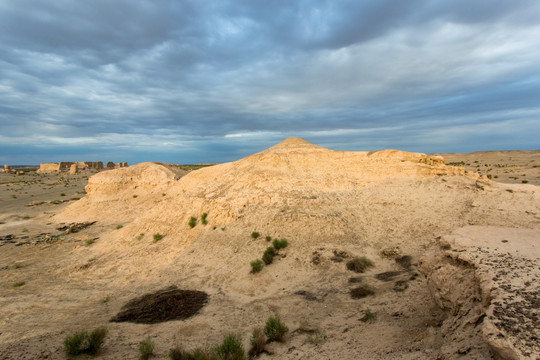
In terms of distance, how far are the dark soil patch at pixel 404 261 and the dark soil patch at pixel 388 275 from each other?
48 cm

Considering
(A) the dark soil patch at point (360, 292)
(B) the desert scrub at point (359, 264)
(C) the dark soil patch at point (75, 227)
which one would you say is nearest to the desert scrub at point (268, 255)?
(B) the desert scrub at point (359, 264)

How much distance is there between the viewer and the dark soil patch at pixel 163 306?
725cm

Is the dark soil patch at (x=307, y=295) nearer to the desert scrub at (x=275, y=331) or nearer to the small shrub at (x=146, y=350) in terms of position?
the desert scrub at (x=275, y=331)

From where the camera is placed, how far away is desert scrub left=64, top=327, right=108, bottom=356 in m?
5.32

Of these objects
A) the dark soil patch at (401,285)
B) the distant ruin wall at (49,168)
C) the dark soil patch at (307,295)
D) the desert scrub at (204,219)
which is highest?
the distant ruin wall at (49,168)

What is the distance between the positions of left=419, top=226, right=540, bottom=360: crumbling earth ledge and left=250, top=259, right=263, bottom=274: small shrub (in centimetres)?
497

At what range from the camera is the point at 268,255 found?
984 cm

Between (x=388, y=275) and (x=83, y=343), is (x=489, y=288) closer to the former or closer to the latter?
(x=388, y=275)

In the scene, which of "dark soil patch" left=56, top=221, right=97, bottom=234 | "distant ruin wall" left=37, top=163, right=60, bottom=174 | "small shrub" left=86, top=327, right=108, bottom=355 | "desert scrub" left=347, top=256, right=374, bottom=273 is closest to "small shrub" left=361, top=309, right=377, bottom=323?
"desert scrub" left=347, top=256, right=374, bottom=273

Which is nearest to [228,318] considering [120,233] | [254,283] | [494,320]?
[254,283]

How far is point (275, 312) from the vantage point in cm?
720

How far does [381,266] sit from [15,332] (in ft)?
31.7

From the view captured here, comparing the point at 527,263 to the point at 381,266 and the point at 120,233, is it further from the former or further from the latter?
the point at 120,233

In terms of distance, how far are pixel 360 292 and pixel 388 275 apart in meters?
1.32
